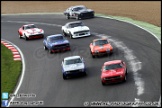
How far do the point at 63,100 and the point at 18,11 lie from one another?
4323 centimetres

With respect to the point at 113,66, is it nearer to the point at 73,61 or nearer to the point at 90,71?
the point at 90,71

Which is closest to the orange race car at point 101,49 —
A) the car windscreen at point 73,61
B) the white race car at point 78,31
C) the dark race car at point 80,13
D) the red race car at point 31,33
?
the car windscreen at point 73,61

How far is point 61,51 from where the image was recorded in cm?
3572

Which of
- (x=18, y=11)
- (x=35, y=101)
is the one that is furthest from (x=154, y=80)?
(x=18, y=11)

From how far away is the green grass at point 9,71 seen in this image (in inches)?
1073

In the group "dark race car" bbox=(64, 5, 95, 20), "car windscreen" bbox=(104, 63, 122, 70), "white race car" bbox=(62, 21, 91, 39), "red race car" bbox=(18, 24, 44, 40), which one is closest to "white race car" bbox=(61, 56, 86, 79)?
"car windscreen" bbox=(104, 63, 122, 70)

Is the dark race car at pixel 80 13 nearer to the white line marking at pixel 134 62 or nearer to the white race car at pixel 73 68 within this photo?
the white line marking at pixel 134 62

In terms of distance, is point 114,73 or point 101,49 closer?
point 114,73

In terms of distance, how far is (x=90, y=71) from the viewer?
2922cm

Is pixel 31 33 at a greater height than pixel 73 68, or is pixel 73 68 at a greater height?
pixel 31 33

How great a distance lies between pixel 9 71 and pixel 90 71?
5.79 metres

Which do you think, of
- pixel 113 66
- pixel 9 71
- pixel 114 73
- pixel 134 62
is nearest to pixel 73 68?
pixel 113 66

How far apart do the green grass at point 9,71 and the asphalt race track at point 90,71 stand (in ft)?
2.07

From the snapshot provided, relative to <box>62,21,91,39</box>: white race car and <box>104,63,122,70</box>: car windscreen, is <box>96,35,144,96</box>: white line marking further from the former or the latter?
<box>62,21,91,39</box>: white race car
